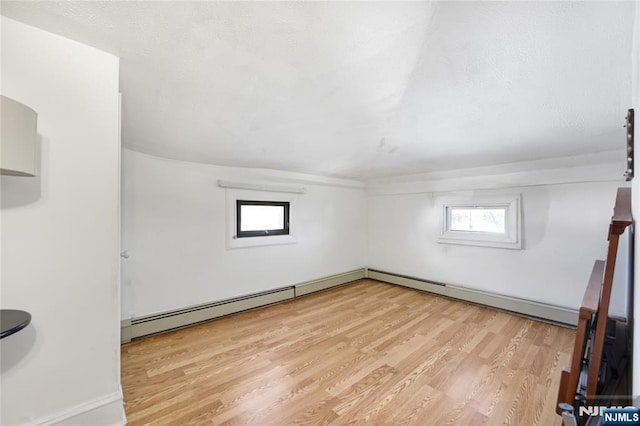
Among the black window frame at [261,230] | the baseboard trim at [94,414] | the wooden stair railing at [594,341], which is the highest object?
the black window frame at [261,230]

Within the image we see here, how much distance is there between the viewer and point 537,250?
2.94 metres

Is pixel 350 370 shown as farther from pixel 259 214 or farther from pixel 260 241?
pixel 259 214

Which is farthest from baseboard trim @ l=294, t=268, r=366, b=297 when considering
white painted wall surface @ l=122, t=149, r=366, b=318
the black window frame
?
the black window frame

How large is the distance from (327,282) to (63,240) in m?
3.34

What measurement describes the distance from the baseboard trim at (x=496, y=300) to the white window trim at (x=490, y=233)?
0.64m

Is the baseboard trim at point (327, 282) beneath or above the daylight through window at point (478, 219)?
beneath

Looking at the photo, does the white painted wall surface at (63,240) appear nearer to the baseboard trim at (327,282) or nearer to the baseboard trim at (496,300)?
the baseboard trim at (327,282)

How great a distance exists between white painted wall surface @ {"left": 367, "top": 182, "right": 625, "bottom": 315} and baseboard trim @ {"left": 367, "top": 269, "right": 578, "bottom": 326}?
0.21ft

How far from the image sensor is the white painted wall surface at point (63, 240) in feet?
3.67

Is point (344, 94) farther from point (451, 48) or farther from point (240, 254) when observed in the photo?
point (240, 254)

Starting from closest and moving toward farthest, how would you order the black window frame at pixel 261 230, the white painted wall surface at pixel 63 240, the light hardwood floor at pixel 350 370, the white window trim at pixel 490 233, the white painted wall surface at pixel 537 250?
the white painted wall surface at pixel 63 240 < the light hardwood floor at pixel 350 370 < the white painted wall surface at pixel 537 250 < the white window trim at pixel 490 233 < the black window frame at pixel 261 230

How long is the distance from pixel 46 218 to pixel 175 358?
58.8 inches

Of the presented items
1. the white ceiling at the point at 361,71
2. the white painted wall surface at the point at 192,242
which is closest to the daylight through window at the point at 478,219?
the white ceiling at the point at 361,71

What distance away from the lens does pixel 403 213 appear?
→ 424cm
